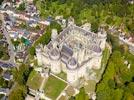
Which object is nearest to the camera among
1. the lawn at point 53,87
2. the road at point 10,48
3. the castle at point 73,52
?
the lawn at point 53,87

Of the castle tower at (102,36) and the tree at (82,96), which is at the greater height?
the castle tower at (102,36)

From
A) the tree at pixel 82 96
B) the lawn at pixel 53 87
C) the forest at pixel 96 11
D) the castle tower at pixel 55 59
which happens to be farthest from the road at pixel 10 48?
the tree at pixel 82 96

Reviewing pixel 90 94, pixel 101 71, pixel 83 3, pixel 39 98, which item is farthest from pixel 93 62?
pixel 83 3

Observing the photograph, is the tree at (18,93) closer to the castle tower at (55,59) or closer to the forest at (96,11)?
the castle tower at (55,59)

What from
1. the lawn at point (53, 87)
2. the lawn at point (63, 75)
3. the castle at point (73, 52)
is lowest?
the lawn at point (53, 87)

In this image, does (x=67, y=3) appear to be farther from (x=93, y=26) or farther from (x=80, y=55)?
(x=80, y=55)

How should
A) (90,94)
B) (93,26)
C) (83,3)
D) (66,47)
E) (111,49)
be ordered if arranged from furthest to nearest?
(83,3)
(93,26)
(111,49)
(66,47)
(90,94)
